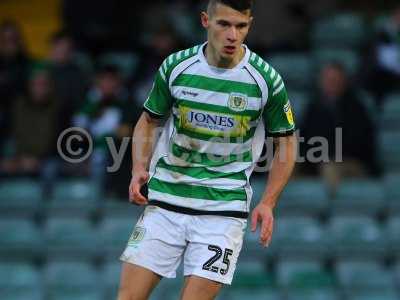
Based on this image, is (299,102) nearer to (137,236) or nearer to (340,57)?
(340,57)

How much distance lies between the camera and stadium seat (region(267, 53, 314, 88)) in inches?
467

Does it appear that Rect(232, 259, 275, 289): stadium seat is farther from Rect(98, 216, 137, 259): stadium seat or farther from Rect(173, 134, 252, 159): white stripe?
Rect(173, 134, 252, 159): white stripe

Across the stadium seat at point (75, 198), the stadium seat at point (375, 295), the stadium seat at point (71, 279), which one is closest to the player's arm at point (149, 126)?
the stadium seat at point (71, 279)

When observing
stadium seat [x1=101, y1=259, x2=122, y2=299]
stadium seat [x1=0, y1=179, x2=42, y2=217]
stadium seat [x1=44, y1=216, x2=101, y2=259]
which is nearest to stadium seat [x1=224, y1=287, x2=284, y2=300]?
stadium seat [x1=101, y1=259, x2=122, y2=299]

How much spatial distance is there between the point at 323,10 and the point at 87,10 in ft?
8.41

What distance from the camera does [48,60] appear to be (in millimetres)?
11891

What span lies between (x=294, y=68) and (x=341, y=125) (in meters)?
1.36

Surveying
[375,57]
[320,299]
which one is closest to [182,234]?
[320,299]

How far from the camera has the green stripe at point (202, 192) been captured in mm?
6367

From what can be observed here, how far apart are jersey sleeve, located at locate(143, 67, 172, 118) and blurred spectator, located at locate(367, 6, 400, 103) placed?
5.54m

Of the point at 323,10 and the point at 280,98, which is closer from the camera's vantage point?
the point at 280,98

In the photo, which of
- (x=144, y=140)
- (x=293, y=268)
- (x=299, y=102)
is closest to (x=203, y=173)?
(x=144, y=140)

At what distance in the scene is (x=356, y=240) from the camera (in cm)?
1037

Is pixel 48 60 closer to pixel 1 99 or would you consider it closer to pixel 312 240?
pixel 1 99
